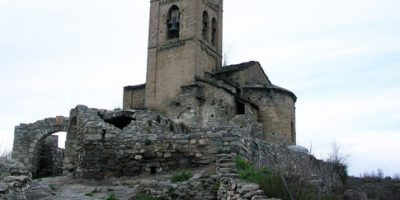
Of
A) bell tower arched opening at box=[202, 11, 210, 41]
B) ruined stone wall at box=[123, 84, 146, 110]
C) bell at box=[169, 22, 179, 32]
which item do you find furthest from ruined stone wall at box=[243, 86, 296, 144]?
ruined stone wall at box=[123, 84, 146, 110]

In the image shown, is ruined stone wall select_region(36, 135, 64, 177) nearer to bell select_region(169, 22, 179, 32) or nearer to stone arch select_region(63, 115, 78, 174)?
stone arch select_region(63, 115, 78, 174)

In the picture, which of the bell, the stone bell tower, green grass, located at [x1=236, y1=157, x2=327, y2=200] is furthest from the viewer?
the bell

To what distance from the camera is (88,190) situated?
39.7ft

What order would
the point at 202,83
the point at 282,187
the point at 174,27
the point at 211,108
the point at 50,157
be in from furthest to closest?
the point at 174,27
the point at 202,83
the point at 211,108
the point at 50,157
the point at 282,187

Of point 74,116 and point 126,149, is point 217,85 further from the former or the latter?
point 126,149

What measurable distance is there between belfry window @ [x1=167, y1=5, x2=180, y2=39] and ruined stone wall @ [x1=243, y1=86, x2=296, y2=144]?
6688mm

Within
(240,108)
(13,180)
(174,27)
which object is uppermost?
(174,27)

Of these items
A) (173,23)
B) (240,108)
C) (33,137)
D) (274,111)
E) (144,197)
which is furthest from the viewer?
(173,23)

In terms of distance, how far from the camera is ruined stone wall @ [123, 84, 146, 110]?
130 feet

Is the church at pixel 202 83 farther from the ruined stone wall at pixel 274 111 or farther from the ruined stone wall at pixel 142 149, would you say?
the ruined stone wall at pixel 142 149

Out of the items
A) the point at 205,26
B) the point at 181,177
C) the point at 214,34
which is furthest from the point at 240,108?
the point at 181,177

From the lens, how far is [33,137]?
824 inches

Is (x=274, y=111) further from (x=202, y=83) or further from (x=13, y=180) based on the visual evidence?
(x=13, y=180)

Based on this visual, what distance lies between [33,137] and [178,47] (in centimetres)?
1890
